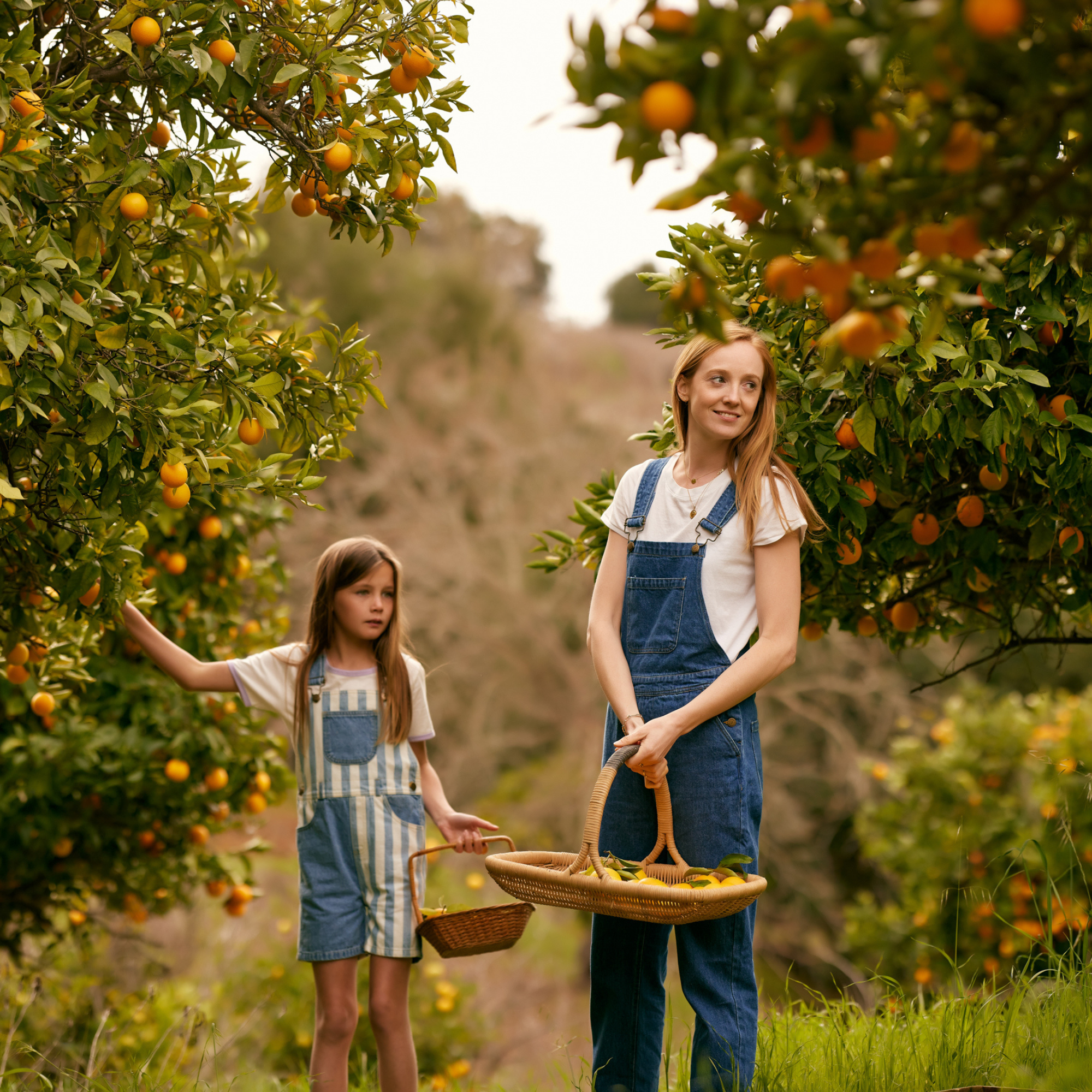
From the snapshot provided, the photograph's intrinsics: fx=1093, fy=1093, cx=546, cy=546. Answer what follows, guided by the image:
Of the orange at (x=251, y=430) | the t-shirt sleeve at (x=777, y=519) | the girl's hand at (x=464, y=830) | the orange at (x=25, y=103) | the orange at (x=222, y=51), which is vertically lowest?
the girl's hand at (x=464, y=830)

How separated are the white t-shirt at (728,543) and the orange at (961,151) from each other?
3.73 ft

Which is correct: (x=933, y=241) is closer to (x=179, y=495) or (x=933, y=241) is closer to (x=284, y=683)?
(x=179, y=495)

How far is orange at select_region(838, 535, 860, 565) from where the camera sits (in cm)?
222

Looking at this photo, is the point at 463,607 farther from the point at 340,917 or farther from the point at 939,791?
the point at 340,917

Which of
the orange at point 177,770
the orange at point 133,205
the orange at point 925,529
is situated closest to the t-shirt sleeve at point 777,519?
the orange at point 925,529

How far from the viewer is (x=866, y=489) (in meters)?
2.19

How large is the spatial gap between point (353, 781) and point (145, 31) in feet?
4.99

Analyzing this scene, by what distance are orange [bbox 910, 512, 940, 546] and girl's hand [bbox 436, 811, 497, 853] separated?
1.09 meters

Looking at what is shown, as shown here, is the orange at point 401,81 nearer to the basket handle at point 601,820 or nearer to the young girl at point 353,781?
the young girl at point 353,781

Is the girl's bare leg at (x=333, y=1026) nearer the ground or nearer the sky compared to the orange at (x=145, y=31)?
nearer the ground

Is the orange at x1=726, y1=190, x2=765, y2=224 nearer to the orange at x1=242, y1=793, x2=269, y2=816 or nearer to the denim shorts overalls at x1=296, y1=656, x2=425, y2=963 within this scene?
the denim shorts overalls at x1=296, y1=656, x2=425, y2=963

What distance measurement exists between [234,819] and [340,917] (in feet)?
6.28

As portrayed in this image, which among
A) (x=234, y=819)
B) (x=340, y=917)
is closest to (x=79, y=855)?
(x=234, y=819)

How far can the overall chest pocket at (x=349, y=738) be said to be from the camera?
7.88ft
